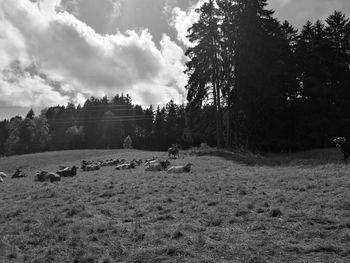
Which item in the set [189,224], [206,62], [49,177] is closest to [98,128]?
[206,62]

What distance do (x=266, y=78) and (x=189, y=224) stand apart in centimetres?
3068

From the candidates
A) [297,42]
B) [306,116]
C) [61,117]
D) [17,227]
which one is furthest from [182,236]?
[61,117]

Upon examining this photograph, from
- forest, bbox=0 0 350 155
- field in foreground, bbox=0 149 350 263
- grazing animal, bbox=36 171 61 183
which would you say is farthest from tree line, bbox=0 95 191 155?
field in foreground, bbox=0 149 350 263

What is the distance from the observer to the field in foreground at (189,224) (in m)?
6.30

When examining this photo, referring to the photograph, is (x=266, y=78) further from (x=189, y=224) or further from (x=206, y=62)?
(x=189, y=224)

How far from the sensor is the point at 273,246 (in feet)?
20.7

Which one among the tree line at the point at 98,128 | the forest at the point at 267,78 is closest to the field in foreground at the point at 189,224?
the forest at the point at 267,78

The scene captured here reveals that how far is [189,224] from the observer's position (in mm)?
7941

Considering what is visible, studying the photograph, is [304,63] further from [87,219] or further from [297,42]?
[87,219]

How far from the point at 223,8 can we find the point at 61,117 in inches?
4019

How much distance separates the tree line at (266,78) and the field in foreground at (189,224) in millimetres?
23040

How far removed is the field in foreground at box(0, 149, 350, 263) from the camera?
20.7 feet

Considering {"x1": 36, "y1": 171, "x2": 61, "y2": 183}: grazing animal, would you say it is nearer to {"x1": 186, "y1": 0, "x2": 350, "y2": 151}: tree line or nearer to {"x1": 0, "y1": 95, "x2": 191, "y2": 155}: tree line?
{"x1": 186, "y1": 0, "x2": 350, "y2": 151}: tree line

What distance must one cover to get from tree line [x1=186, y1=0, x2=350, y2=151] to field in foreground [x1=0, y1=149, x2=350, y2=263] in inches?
907
